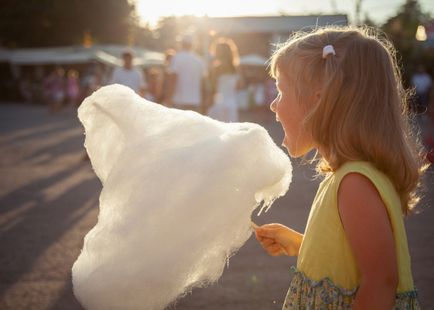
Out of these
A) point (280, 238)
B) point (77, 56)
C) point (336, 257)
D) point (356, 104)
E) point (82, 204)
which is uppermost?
point (356, 104)

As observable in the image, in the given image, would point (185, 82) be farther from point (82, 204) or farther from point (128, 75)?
point (82, 204)

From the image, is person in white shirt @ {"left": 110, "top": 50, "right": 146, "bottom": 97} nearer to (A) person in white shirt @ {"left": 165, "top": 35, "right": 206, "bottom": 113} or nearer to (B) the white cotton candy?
(A) person in white shirt @ {"left": 165, "top": 35, "right": 206, "bottom": 113}

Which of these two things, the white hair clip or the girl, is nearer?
Result: the white hair clip

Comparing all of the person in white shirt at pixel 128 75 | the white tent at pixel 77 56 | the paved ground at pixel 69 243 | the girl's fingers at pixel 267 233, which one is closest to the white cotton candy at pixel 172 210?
the girl's fingers at pixel 267 233

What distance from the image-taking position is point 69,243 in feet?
13.3

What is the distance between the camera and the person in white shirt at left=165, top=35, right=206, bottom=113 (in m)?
7.36

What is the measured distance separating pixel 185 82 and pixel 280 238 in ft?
18.8

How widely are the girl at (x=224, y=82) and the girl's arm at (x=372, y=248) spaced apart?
5674 mm

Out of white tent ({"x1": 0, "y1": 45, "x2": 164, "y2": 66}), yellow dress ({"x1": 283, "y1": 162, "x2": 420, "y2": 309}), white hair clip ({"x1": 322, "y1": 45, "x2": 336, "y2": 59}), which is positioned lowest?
white tent ({"x1": 0, "y1": 45, "x2": 164, "y2": 66})

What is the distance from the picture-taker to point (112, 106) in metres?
1.72

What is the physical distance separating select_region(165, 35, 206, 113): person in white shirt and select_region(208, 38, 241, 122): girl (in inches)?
12.7

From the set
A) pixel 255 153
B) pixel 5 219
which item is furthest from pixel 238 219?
pixel 5 219

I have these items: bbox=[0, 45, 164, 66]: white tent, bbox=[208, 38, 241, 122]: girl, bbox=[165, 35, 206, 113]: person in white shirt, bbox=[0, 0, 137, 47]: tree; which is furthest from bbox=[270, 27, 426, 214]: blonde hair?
bbox=[0, 0, 137, 47]: tree

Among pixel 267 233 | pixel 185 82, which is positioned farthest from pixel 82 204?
pixel 267 233
